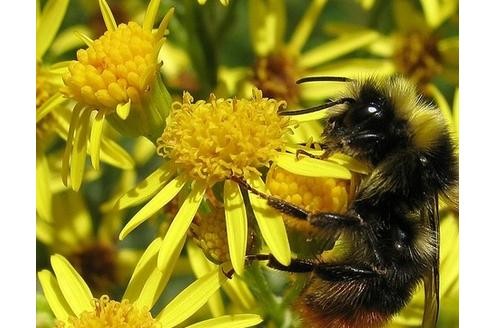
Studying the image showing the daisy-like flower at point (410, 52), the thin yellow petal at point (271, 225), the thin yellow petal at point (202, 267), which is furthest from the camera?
the daisy-like flower at point (410, 52)

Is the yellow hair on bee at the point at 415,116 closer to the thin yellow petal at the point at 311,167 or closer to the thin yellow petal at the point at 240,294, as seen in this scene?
the thin yellow petal at the point at 311,167

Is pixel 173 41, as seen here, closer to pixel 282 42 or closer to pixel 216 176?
pixel 282 42

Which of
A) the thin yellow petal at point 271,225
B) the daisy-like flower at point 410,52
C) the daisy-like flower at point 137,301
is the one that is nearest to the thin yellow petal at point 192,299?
the daisy-like flower at point 137,301

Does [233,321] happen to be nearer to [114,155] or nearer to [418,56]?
[114,155]

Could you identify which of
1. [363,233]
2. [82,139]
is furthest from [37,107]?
Answer: [363,233]

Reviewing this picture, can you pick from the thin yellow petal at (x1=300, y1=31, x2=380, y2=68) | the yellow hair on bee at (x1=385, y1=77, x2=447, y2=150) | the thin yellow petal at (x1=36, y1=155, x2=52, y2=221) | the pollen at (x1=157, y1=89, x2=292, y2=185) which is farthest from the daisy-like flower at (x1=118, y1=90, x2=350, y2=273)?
the thin yellow petal at (x1=300, y1=31, x2=380, y2=68)

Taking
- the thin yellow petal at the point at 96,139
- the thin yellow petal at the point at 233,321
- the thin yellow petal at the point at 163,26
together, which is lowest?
the thin yellow petal at the point at 233,321

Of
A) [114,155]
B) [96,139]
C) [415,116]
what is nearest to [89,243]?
[114,155]
